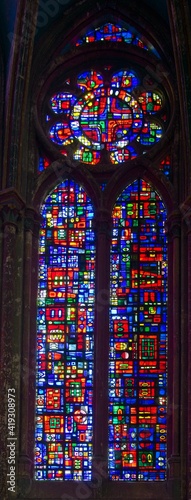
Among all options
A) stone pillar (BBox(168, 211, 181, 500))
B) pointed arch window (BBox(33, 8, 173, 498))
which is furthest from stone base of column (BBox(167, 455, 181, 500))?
pointed arch window (BBox(33, 8, 173, 498))

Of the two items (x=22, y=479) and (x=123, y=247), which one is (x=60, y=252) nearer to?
(x=123, y=247)

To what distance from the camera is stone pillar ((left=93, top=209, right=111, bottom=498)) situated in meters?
25.8

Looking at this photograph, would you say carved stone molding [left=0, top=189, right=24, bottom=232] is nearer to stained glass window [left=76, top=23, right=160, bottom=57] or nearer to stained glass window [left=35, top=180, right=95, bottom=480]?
stained glass window [left=35, top=180, right=95, bottom=480]

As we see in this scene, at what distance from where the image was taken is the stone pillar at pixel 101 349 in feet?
84.6

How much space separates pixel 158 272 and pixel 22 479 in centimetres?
384

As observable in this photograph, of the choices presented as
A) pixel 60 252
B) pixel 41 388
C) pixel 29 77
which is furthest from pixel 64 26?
pixel 41 388

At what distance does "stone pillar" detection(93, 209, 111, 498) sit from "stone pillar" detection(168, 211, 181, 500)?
95cm

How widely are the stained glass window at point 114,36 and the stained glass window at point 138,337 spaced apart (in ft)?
7.73

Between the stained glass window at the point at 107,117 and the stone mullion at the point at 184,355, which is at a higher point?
the stained glass window at the point at 107,117

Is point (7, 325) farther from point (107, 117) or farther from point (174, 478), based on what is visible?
point (107, 117)

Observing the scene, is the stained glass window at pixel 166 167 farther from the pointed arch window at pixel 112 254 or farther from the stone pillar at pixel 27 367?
the stone pillar at pixel 27 367

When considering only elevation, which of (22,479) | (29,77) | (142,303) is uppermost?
(29,77)

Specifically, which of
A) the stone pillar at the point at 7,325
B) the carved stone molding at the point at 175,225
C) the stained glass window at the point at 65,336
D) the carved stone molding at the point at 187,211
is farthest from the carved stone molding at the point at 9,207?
the carved stone molding at the point at 187,211

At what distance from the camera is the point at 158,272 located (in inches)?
1058
